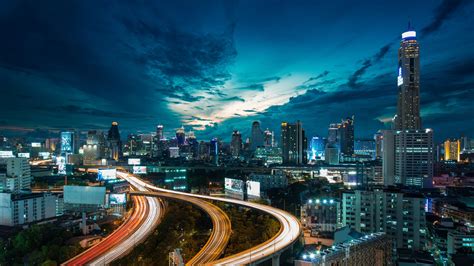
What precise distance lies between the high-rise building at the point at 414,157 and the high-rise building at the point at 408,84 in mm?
21287

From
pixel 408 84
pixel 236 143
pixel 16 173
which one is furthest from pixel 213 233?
pixel 236 143

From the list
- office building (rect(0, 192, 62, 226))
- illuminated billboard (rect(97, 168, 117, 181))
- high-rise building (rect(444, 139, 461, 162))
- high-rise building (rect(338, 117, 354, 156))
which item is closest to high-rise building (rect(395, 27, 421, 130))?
high-rise building (rect(444, 139, 461, 162))

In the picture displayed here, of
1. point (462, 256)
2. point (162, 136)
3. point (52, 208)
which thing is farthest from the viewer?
point (162, 136)

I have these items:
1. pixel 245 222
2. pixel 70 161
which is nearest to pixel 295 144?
pixel 70 161

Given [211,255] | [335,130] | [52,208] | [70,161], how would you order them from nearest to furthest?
[211,255], [52,208], [70,161], [335,130]

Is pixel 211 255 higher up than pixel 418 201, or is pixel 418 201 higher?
pixel 418 201

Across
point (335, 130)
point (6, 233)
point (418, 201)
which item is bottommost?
point (6, 233)

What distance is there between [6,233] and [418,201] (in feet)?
70.7

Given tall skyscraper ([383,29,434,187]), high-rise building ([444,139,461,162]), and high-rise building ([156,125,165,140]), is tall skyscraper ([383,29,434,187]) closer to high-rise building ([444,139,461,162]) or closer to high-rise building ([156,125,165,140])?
high-rise building ([444,139,461,162])

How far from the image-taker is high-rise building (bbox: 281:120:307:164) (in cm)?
6731

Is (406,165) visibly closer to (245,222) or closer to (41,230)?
(245,222)

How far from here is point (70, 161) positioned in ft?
183

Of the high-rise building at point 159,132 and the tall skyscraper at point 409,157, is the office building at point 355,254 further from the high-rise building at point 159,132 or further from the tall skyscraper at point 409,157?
the high-rise building at point 159,132

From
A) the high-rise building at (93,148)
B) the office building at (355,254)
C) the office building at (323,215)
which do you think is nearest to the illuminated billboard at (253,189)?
the office building at (323,215)
